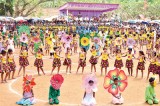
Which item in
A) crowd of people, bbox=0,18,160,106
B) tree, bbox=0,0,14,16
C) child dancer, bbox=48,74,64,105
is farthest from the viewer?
tree, bbox=0,0,14,16

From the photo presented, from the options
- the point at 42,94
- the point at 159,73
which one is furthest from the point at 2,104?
the point at 159,73

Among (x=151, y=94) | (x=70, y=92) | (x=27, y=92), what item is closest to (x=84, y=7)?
(x=70, y=92)

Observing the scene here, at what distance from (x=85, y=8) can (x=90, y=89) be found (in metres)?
33.5

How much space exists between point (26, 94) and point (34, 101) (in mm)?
404

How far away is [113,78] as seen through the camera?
11.1 m

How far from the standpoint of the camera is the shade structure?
1679 inches

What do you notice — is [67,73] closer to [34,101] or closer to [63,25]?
[34,101]

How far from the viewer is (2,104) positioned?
1123 cm

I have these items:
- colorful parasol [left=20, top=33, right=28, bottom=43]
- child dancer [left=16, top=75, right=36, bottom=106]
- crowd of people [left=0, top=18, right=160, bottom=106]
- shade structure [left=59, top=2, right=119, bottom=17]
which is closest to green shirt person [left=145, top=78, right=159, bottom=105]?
crowd of people [left=0, top=18, right=160, bottom=106]

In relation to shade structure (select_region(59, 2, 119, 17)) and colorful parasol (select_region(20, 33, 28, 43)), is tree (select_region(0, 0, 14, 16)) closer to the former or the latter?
shade structure (select_region(59, 2, 119, 17))

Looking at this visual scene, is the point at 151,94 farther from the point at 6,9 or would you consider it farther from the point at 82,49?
the point at 6,9

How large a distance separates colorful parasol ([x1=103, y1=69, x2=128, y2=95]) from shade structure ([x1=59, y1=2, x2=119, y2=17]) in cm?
3182

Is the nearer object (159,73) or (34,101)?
(34,101)

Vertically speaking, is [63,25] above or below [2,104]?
above
